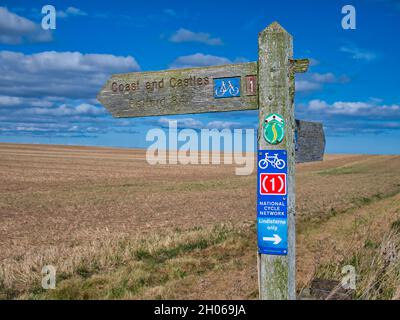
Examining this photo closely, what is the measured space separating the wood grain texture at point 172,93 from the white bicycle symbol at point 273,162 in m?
0.57

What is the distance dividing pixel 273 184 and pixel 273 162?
0.70 ft

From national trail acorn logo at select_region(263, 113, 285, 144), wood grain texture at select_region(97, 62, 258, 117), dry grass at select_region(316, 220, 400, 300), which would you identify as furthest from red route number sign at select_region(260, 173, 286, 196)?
dry grass at select_region(316, 220, 400, 300)

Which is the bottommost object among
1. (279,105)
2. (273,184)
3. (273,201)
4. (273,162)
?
A: (273,201)

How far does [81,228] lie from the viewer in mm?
12594

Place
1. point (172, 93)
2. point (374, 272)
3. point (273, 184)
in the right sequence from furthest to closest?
point (374, 272) < point (172, 93) < point (273, 184)

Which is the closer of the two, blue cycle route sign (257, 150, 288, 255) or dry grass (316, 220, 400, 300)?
blue cycle route sign (257, 150, 288, 255)

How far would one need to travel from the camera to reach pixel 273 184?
4.20 meters

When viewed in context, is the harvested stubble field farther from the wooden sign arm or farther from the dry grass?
the wooden sign arm

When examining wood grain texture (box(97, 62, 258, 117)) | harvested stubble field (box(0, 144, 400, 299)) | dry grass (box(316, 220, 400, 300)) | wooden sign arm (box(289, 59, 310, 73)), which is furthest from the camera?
harvested stubble field (box(0, 144, 400, 299))

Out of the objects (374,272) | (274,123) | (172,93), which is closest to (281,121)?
(274,123)

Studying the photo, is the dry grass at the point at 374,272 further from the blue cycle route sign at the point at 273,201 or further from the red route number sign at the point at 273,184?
the red route number sign at the point at 273,184

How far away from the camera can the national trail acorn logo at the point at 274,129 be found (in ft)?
13.8

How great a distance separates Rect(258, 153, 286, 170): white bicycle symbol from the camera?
4180 mm

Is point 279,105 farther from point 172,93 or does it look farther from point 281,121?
point 172,93
